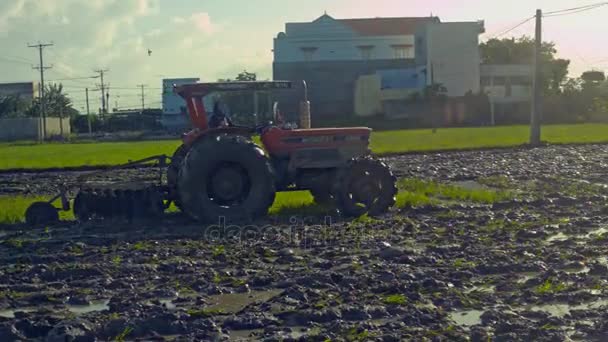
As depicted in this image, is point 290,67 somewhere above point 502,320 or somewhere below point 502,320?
above

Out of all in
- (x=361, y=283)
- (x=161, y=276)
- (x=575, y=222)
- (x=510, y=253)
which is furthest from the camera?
(x=575, y=222)

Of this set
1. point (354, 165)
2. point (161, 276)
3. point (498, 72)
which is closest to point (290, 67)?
point (498, 72)

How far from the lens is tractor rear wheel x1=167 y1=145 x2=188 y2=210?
47.1 feet

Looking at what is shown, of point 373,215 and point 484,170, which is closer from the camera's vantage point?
point 373,215

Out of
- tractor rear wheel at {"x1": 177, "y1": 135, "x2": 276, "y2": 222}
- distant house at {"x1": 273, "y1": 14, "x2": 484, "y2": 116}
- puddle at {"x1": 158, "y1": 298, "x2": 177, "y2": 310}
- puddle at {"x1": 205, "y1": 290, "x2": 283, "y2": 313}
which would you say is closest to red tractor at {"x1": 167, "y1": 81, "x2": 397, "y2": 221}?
tractor rear wheel at {"x1": 177, "y1": 135, "x2": 276, "y2": 222}

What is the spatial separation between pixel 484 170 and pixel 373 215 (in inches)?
443

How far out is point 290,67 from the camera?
77562mm

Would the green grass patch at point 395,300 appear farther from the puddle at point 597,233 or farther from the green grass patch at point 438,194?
the green grass patch at point 438,194

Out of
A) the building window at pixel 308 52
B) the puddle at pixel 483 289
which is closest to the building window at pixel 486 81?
the building window at pixel 308 52

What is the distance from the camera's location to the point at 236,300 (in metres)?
8.71

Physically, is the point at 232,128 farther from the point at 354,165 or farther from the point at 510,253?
Answer: the point at 510,253

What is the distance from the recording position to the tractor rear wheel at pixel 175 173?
47.1 feet

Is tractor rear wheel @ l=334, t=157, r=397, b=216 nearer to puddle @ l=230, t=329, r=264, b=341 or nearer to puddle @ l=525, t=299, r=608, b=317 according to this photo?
puddle @ l=525, t=299, r=608, b=317

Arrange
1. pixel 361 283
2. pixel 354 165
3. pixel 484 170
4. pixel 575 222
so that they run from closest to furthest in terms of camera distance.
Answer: pixel 361 283, pixel 575 222, pixel 354 165, pixel 484 170
